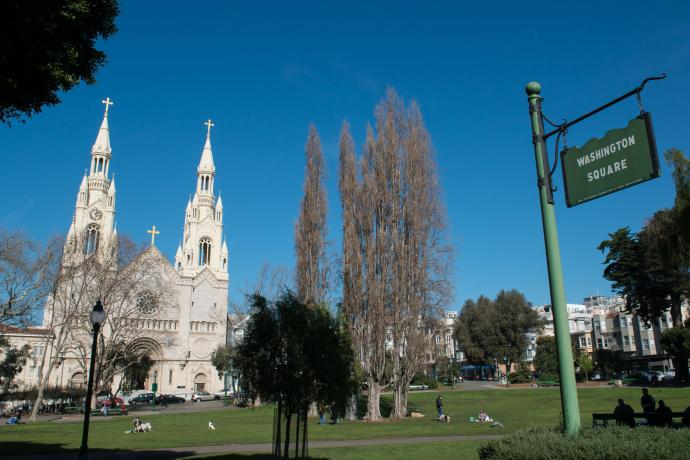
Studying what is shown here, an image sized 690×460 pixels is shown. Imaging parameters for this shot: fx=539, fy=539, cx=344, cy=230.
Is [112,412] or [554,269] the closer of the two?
[554,269]

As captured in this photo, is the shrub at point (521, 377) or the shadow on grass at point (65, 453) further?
A: the shrub at point (521, 377)

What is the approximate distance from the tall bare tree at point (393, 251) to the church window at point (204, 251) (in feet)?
141

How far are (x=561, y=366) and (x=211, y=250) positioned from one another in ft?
228

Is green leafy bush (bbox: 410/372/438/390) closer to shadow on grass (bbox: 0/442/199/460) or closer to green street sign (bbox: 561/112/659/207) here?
shadow on grass (bbox: 0/442/199/460)

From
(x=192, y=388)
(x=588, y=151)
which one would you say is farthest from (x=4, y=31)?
(x=192, y=388)

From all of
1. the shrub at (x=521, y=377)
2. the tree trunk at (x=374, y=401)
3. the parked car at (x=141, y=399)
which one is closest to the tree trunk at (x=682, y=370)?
the shrub at (x=521, y=377)

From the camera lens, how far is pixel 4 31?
844 cm

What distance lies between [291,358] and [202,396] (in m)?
55.6

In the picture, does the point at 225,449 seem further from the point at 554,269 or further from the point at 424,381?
the point at 424,381

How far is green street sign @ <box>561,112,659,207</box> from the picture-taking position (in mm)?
5285

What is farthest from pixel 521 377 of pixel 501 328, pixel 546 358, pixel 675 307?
pixel 675 307

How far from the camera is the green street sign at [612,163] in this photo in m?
5.29

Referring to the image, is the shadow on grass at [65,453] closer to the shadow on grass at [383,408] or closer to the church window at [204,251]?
the shadow on grass at [383,408]

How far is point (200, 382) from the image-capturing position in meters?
66.9
